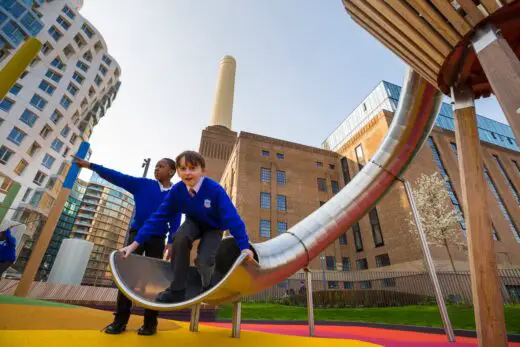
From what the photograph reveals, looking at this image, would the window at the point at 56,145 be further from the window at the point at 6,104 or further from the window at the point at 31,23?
the window at the point at 31,23

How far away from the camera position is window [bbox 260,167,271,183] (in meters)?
33.5

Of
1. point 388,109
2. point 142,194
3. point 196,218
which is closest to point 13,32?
point 142,194

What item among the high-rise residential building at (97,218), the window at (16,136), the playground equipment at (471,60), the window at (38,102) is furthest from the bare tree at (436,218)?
the high-rise residential building at (97,218)

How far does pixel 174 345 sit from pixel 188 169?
4.96 feet

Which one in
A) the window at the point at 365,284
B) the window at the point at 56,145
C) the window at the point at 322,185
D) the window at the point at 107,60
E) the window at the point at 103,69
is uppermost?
the window at the point at 107,60

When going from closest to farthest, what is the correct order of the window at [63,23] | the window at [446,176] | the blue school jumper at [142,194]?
the blue school jumper at [142,194], the window at [446,176], the window at [63,23]

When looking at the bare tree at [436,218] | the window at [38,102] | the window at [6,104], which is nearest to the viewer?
the bare tree at [436,218]

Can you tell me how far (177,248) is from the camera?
236 centimetres

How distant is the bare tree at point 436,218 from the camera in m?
20.8

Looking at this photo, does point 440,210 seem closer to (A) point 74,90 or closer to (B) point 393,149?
(B) point 393,149

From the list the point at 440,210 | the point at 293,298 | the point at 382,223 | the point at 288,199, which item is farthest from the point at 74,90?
the point at 440,210

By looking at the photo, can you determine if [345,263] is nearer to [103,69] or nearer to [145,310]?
[145,310]

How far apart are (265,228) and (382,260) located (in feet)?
41.3

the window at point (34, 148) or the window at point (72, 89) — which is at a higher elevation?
the window at point (72, 89)
